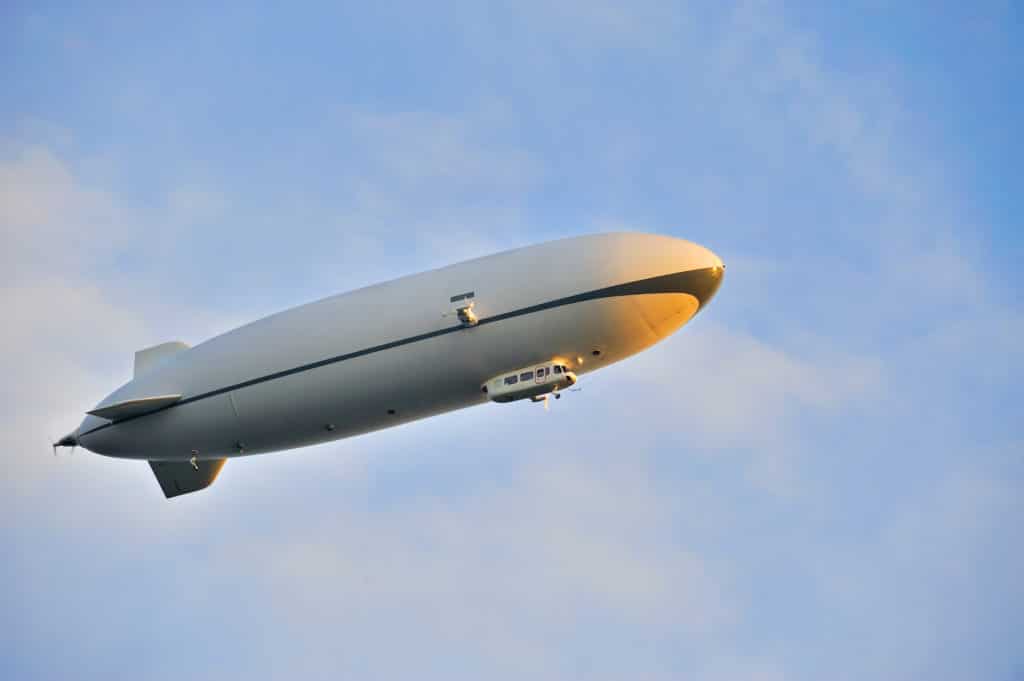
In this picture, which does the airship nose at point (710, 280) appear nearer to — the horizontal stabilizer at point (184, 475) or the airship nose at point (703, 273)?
the airship nose at point (703, 273)

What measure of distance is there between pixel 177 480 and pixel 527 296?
17405 millimetres

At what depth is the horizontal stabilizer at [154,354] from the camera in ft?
187

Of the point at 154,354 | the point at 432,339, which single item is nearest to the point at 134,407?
the point at 154,354

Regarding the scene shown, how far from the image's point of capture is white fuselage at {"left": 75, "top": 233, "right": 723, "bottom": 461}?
4834 cm

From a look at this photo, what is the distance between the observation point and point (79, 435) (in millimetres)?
55281

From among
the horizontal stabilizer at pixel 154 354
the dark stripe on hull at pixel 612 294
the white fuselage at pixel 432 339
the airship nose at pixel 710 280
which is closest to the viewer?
the dark stripe on hull at pixel 612 294

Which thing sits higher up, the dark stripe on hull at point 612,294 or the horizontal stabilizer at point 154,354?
the horizontal stabilizer at point 154,354

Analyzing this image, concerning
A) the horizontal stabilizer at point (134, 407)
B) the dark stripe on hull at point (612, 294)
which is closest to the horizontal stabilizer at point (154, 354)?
the horizontal stabilizer at point (134, 407)

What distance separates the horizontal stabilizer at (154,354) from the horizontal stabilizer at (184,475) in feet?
12.0

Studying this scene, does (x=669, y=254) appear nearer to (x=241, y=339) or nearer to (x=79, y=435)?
(x=241, y=339)

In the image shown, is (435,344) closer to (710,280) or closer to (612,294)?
(612,294)

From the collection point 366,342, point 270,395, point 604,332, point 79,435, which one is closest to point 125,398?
point 79,435

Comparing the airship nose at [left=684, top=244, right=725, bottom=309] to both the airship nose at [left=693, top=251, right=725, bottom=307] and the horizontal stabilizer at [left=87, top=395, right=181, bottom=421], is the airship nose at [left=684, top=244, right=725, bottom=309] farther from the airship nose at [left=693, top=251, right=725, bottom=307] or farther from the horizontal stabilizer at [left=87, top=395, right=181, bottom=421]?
the horizontal stabilizer at [left=87, top=395, right=181, bottom=421]

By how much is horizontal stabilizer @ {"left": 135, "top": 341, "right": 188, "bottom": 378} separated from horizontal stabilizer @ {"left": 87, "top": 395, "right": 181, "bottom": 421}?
11.4 feet
